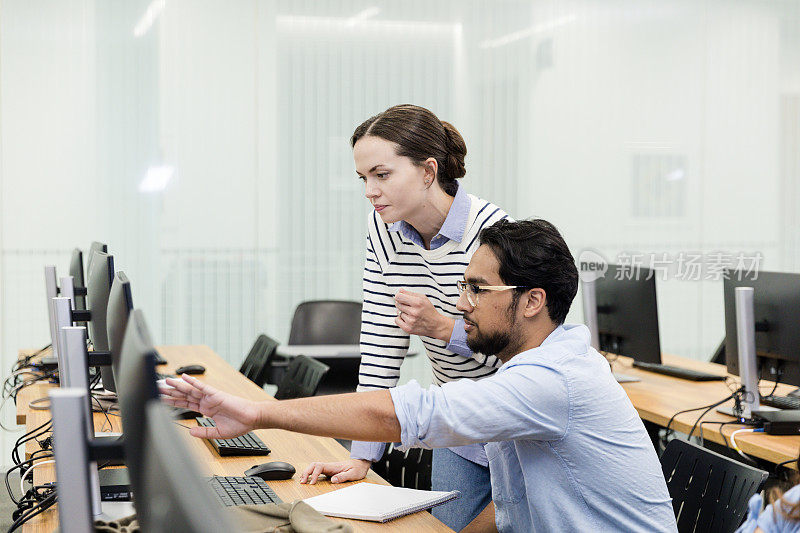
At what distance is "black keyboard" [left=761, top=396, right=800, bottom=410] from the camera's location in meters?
3.10

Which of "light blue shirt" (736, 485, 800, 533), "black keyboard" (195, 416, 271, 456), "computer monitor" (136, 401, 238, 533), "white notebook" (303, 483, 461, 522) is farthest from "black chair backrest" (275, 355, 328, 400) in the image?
"computer monitor" (136, 401, 238, 533)

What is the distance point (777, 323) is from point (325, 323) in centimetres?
231

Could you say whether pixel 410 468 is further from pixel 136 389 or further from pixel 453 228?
pixel 136 389

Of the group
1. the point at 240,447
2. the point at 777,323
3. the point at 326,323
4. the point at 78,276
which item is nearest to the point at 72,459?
the point at 240,447

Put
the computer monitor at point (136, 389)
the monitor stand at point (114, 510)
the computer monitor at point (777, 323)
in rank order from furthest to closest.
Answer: the computer monitor at point (777, 323)
the monitor stand at point (114, 510)
the computer monitor at point (136, 389)

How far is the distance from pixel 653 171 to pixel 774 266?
111cm

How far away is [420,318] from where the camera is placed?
206 cm

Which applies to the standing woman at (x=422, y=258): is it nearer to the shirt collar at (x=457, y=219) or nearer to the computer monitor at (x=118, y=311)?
the shirt collar at (x=457, y=219)

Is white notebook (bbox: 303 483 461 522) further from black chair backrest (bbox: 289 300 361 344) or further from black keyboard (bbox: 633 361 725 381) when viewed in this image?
black chair backrest (bbox: 289 300 361 344)

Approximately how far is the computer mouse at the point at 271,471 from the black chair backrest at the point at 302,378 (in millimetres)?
1064

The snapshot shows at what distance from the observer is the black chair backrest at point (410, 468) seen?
2516 millimetres

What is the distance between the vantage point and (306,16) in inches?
→ 205

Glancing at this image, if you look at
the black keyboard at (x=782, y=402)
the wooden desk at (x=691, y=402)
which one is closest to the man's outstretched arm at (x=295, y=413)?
the wooden desk at (x=691, y=402)

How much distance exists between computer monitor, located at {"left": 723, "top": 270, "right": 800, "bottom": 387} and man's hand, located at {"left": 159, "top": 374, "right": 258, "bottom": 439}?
6.90 feet
